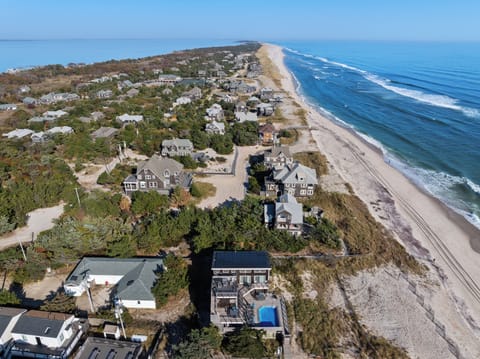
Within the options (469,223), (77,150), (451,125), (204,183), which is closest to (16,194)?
(77,150)

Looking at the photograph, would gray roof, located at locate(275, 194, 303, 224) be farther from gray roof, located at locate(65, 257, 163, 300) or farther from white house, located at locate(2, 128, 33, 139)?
white house, located at locate(2, 128, 33, 139)

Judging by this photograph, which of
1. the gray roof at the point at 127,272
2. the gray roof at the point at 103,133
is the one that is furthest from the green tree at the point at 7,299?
the gray roof at the point at 103,133

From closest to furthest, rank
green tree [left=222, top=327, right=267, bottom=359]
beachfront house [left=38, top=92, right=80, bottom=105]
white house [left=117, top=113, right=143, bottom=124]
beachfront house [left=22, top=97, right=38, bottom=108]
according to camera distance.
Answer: green tree [left=222, top=327, right=267, bottom=359]
white house [left=117, top=113, right=143, bottom=124]
beachfront house [left=22, top=97, right=38, bottom=108]
beachfront house [left=38, top=92, right=80, bottom=105]

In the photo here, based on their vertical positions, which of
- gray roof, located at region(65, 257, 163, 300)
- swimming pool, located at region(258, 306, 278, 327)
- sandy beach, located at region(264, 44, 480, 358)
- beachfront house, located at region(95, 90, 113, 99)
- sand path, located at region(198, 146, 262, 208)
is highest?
beachfront house, located at region(95, 90, 113, 99)

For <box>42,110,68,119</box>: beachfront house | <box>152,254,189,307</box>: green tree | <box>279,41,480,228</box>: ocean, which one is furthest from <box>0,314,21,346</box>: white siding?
<box>42,110,68,119</box>: beachfront house

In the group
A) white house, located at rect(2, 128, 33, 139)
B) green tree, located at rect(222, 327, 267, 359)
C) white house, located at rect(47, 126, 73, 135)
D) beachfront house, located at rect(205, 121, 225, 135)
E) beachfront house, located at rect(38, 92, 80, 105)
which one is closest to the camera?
green tree, located at rect(222, 327, 267, 359)

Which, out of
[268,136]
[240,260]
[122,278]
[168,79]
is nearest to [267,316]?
[240,260]

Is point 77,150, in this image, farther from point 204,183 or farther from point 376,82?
point 376,82
